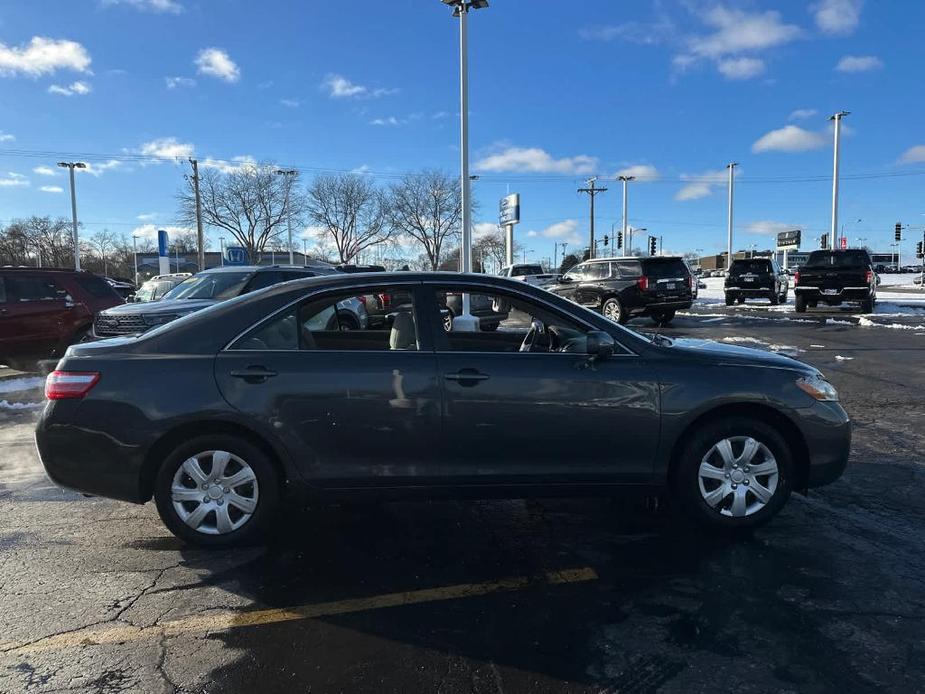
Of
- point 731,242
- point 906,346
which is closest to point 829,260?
point 906,346

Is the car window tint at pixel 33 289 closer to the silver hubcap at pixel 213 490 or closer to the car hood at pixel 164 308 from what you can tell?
the car hood at pixel 164 308

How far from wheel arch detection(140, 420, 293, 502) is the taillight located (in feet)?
1.65

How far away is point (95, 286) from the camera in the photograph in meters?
10.6

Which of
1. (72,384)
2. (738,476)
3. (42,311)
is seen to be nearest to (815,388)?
(738,476)

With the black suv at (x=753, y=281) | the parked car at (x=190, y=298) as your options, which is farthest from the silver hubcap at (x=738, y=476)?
the black suv at (x=753, y=281)

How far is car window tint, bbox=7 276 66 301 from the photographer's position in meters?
9.77

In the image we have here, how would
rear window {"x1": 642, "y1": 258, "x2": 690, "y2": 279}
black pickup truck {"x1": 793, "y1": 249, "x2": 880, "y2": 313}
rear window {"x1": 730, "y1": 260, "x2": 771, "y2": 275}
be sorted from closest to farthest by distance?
1. rear window {"x1": 642, "y1": 258, "x2": 690, "y2": 279}
2. black pickup truck {"x1": 793, "y1": 249, "x2": 880, "y2": 313}
3. rear window {"x1": 730, "y1": 260, "x2": 771, "y2": 275}

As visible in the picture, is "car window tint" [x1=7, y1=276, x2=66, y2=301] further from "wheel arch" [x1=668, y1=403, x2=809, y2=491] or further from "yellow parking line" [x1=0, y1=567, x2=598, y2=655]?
"wheel arch" [x1=668, y1=403, x2=809, y2=491]

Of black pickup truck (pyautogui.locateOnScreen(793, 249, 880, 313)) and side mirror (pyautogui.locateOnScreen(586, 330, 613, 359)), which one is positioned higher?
black pickup truck (pyautogui.locateOnScreen(793, 249, 880, 313))

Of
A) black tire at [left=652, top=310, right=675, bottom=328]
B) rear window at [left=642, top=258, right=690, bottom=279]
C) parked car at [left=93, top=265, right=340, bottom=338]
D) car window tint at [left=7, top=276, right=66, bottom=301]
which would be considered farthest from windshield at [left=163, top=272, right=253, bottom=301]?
black tire at [left=652, top=310, right=675, bottom=328]

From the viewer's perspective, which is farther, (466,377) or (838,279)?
(838,279)

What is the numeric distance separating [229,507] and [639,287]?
15.5m

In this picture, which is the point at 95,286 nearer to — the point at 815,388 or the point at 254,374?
the point at 254,374

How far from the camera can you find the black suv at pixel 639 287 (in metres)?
17.7
